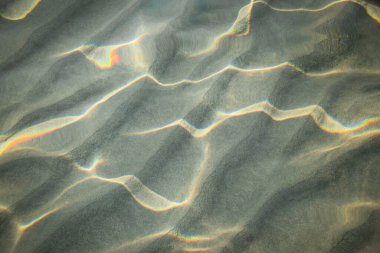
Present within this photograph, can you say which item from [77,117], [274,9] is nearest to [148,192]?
[77,117]

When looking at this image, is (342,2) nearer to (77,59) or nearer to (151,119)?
(151,119)

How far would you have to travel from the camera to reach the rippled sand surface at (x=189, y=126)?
131cm

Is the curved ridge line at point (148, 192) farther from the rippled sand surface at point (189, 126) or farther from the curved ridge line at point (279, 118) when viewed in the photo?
the curved ridge line at point (279, 118)

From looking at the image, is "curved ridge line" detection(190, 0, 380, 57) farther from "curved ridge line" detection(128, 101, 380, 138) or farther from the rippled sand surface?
"curved ridge line" detection(128, 101, 380, 138)

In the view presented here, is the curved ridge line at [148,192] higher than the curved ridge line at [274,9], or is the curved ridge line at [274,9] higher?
the curved ridge line at [274,9]

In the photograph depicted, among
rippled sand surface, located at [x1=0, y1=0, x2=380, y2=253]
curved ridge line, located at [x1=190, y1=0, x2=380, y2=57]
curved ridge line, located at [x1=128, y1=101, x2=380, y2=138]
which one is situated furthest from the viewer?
curved ridge line, located at [x1=190, y1=0, x2=380, y2=57]

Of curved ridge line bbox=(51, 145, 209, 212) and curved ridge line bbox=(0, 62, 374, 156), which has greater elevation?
curved ridge line bbox=(0, 62, 374, 156)

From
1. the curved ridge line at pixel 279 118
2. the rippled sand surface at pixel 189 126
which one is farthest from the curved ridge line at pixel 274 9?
the curved ridge line at pixel 279 118

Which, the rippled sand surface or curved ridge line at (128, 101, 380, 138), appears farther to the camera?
curved ridge line at (128, 101, 380, 138)

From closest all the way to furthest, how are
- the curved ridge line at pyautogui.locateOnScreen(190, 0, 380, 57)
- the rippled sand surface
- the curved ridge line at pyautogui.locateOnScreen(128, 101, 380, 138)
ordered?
1. the rippled sand surface
2. the curved ridge line at pyautogui.locateOnScreen(128, 101, 380, 138)
3. the curved ridge line at pyautogui.locateOnScreen(190, 0, 380, 57)

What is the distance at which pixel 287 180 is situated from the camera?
1.41m

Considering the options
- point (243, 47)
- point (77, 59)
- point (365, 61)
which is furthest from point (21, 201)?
point (365, 61)

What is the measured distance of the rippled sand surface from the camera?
1311mm

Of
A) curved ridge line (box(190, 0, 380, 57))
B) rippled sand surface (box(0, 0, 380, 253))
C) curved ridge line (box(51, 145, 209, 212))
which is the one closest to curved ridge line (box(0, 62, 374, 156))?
rippled sand surface (box(0, 0, 380, 253))
